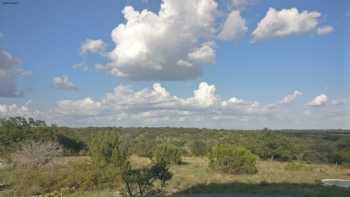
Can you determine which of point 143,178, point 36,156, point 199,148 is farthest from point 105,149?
point 199,148

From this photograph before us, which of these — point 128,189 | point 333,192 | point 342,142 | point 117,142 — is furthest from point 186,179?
point 342,142

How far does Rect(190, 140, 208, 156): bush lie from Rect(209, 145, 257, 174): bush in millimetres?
21952

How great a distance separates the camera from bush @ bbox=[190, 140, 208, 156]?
5542cm

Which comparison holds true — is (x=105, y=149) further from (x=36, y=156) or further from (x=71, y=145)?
(x=71, y=145)

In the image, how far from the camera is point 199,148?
5575cm

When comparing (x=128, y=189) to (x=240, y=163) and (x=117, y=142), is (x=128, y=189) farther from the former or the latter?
(x=240, y=163)

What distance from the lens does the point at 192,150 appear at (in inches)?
2218

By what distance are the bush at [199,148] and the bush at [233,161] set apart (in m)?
22.0

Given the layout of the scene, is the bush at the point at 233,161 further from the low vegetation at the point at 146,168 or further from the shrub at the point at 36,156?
the shrub at the point at 36,156

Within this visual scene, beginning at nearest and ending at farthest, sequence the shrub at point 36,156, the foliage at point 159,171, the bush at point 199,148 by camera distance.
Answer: the foliage at point 159,171
the shrub at point 36,156
the bush at point 199,148

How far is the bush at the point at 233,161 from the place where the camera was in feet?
104

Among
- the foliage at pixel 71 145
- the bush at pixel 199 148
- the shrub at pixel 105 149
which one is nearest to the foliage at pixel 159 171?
the shrub at pixel 105 149

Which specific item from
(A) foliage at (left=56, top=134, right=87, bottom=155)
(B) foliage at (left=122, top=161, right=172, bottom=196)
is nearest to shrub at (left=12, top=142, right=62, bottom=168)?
(B) foliage at (left=122, top=161, right=172, bottom=196)

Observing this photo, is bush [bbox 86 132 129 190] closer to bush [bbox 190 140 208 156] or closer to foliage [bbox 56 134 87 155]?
foliage [bbox 56 134 87 155]
